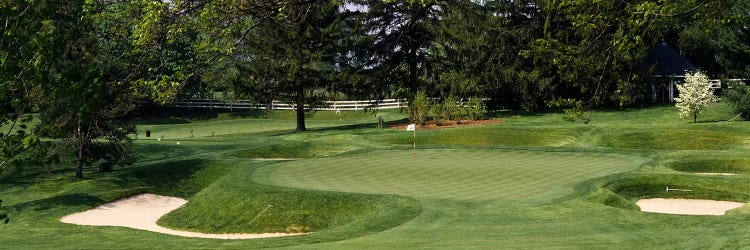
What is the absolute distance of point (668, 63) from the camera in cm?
6062

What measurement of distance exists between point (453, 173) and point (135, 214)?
9462 mm

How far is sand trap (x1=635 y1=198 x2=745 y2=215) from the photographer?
1964 centimetres

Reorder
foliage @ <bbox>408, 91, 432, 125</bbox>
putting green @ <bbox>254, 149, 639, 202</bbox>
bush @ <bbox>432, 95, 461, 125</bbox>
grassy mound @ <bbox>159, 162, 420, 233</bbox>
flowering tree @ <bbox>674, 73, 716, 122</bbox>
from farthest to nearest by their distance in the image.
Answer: bush @ <bbox>432, 95, 461, 125</bbox> < foliage @ <bbox>408, 91, 432, 125</bbox> < flowering tree @ <bbox>674, 73, 716, 122</bbox> < putting green @ <bbox>254, 149, 639, 202</bbox> < grassy mound @ <bbox>159, 162, 420, 233</bbox>

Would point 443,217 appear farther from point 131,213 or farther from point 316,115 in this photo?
point 316,115

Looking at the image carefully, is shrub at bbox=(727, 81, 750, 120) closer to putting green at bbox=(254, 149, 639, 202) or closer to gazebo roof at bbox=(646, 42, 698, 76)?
gazebo roof at bbox=(646, 42, 698, 76)

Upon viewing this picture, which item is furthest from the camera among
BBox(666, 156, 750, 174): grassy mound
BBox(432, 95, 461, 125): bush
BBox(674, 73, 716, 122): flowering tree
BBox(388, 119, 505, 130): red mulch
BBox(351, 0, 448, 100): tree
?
BBox(351, 0, 448, 100): tree

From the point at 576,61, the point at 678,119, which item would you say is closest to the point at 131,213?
the point at 576,61

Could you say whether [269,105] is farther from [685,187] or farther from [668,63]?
[685,187]

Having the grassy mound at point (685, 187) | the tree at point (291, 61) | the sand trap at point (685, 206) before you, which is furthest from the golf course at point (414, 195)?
the tree at point (291, 61)

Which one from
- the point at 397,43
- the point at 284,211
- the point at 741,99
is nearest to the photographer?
the point at 284,211

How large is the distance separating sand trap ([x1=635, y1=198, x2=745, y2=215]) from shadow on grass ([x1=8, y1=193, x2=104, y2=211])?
15.9m

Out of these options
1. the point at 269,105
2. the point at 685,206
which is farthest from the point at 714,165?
the point at 269,105

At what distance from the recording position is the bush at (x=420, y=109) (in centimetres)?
4666

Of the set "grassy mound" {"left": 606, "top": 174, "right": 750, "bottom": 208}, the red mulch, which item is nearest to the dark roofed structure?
the red mulch
